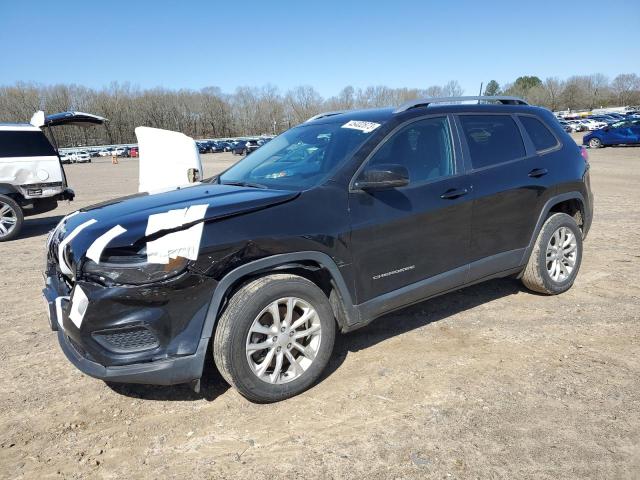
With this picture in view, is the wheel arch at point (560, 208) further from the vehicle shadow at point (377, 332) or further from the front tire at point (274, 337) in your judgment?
the front tire at point (274, 337)

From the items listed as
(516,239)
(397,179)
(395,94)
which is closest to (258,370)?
(397,179)

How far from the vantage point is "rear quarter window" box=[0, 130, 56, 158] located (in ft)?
28.3

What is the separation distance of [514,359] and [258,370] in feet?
6.23

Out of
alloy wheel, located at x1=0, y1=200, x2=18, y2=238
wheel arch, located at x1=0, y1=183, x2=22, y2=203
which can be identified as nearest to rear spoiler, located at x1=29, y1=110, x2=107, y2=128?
wheel arch, located at x1=0, y1=183, x2=22, y2=203

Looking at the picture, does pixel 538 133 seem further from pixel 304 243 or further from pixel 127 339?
pixel 127 339

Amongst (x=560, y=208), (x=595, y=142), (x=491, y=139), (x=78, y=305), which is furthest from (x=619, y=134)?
(x=78, y=305)

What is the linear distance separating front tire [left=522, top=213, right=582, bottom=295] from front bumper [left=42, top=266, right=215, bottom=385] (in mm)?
3180

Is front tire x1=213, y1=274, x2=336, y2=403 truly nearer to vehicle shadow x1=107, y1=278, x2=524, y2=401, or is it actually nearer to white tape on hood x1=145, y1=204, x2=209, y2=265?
vehicle shadow x1=107, y1=278, x2=524, y2=401

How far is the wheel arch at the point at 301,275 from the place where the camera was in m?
2.83

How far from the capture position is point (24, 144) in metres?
8.79

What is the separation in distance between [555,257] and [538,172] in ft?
2.88

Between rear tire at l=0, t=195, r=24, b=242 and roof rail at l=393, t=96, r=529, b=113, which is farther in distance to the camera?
rear tire at l=0, t=195, r=24, b=242

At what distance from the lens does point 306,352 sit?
319 cm

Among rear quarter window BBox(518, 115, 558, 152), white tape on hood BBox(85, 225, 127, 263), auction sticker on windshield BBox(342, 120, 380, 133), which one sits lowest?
white tape on hood BBox(85, 225, 127, 263)
